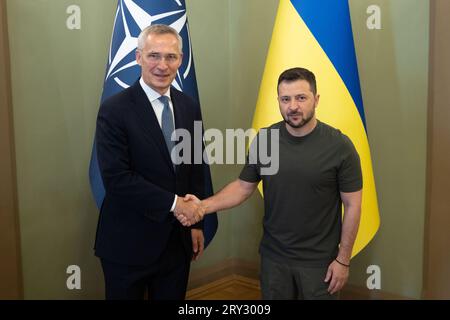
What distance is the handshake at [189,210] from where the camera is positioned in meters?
1.56

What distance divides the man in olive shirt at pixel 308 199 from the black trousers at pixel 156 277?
13.4 inches

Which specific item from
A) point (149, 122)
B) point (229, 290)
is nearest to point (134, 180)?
point (149, 122)

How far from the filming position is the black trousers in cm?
157

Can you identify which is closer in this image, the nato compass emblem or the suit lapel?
the suit lapel

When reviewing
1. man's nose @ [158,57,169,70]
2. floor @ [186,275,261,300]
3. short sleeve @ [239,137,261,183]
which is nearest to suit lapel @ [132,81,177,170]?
man's nose @ [158,57,169,70]

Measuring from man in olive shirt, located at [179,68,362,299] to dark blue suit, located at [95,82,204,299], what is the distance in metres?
0.35

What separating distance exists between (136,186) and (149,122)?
225 mm

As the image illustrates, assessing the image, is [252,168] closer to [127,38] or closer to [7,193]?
[127,38]

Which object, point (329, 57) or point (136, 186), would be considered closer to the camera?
point (136, 186)

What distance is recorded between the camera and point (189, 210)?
5.21 feet

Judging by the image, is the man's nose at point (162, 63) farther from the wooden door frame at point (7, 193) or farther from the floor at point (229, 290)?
the floor at point (229, 290)

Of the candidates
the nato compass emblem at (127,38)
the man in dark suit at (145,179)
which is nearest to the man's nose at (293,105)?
the man in dark suit at (145,179)

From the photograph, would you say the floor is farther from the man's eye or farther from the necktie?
the man's eye
